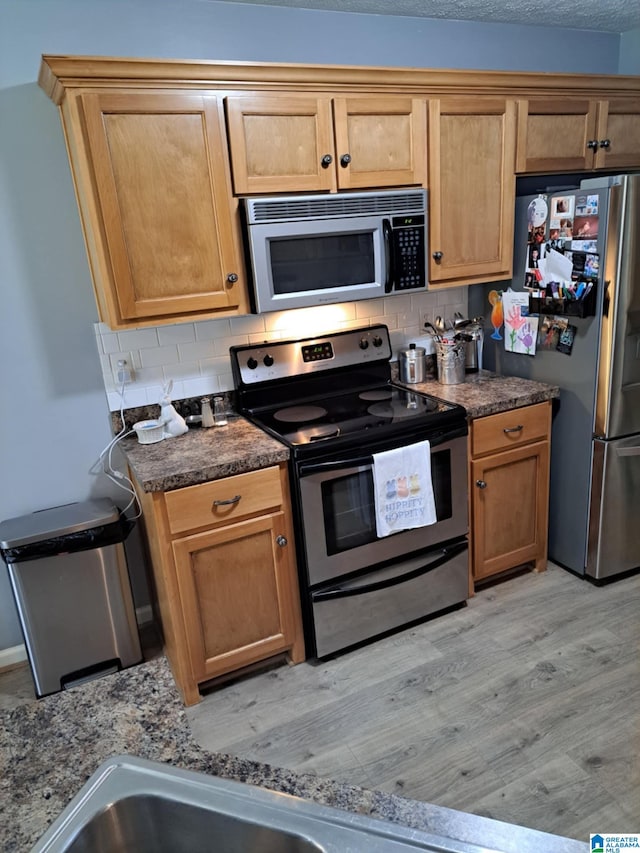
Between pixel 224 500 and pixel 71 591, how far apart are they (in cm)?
73

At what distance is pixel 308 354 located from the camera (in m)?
2.78

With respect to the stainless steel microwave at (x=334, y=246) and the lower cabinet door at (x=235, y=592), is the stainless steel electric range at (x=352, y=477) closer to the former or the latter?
the lower cabinet door at (x=235, y=592)

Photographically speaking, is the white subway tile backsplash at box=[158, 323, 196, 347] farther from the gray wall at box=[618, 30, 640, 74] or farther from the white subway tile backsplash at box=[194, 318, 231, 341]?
the gray wall at box=[618, 30, 640, 74]

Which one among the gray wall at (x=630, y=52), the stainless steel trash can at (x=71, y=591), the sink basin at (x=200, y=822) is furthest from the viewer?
the gray wall at (x=630, y=52)

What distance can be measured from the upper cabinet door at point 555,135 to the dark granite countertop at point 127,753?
2.64m

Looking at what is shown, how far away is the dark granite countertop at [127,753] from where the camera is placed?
726mm

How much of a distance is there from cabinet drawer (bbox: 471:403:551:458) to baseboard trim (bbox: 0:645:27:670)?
7.01 ft

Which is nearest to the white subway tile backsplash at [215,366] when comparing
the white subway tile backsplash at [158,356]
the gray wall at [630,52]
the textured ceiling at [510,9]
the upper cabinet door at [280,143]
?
the white subway tile backsplash at [158,356]

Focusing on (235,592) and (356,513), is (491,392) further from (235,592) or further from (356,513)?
(235,592)

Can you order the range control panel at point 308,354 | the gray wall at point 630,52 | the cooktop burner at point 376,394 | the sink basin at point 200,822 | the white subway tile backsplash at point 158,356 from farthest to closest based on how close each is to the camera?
the gray wall at point 630,52 < the cooktop burner at point 376,394 < the range control panel at point 308,354 < the white subway tile backsplash at point 158,356 < the sink basin at point 200,822

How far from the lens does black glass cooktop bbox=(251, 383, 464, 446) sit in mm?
2391

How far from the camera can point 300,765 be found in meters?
2.01

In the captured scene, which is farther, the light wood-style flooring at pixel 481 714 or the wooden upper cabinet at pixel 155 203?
the wooden upper cabinet at pixel 155 203

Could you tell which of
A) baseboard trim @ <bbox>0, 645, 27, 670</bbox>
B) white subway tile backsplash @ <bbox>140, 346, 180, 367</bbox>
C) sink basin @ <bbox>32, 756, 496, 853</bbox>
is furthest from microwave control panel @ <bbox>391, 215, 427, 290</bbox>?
baseboard trim @ <bbox>0, 645, 27, 670</bbox>
